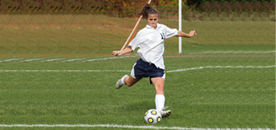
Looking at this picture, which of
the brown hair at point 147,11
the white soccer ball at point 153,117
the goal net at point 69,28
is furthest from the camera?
the goal net at point 69,28

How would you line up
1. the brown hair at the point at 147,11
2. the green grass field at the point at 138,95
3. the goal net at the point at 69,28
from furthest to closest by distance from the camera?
1. the goal net at the point at 69,28
2. the brown hair at the point at 147,11
3. the green grass field at the point at 138,95

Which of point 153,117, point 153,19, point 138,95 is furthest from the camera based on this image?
point 138,95

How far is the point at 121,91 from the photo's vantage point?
7.58 metres

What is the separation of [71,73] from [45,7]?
927cm

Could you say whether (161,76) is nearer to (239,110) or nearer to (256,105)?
(239,110)

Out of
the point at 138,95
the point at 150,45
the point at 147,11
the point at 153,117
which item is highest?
the point at 147,11

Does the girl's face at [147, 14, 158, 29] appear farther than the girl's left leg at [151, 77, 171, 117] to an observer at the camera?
Yes

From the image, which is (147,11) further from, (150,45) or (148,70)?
(148,70)

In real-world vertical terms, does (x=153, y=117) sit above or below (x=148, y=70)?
below

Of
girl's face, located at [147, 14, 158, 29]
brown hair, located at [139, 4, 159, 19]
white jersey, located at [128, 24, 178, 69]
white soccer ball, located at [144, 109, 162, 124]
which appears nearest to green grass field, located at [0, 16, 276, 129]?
white soccer ball, located at [144, 109, 162, 124]

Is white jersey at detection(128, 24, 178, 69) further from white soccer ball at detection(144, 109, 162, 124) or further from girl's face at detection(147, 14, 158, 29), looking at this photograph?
white soccer ball at detection(144, 109, 162, 124)

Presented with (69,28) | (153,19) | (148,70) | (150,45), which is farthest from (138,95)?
(69,28)

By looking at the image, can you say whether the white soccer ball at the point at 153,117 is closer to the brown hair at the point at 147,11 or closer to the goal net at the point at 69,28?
the brown hair at the point at 147,11

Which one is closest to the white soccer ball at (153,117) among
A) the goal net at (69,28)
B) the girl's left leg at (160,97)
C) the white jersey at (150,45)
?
the girl's left leg at (160,97)
